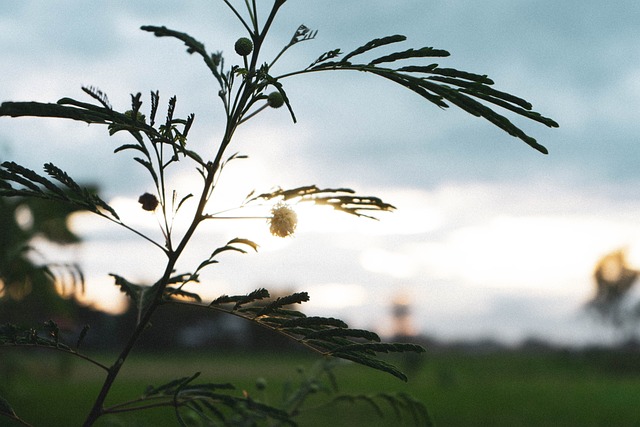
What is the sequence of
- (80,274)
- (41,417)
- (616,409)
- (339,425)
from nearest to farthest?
(80,274) < (339,425) < (41,417) < (616,409)

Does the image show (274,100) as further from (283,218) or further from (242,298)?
(242,298)

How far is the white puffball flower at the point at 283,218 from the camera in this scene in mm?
1374

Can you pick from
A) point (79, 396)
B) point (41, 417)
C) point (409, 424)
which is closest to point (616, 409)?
point (409, 424)

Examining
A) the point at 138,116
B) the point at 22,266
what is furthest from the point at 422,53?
the point at 22,266

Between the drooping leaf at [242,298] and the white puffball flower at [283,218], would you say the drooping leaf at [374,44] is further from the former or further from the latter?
the drooping leaf at [242,298]

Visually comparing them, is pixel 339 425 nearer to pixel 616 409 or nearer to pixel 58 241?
pixel 616 409

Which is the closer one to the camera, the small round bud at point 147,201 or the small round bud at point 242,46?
the small round bud at point 242,46

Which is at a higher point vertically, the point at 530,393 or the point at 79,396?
the point at 530,393

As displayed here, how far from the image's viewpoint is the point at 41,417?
443 inches

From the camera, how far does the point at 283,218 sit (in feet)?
4.51

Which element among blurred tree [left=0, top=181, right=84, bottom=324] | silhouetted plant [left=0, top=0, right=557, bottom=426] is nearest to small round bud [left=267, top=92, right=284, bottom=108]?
silhouetted plant [left=0, top=0, right=557, bottom=426]

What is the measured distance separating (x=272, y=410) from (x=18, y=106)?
70 centimetres

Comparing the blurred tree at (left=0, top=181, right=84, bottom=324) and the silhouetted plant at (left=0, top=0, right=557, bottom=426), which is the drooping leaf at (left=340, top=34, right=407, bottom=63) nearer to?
the silhouetted plant at (left=0, top=0, right=557, bottom=426)

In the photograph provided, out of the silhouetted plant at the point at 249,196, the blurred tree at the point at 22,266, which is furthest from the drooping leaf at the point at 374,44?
the blurred tree at the point at 22,266
